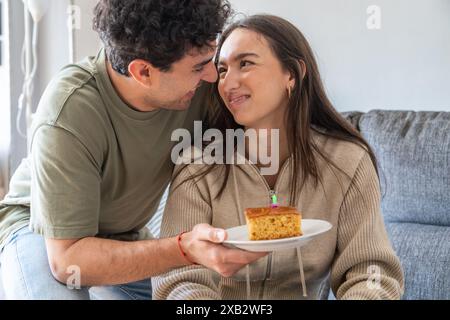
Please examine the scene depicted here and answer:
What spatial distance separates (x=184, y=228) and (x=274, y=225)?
23cm

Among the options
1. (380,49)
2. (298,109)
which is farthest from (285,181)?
(380,49)

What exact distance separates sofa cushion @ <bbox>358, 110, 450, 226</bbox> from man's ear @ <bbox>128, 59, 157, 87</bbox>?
73cm

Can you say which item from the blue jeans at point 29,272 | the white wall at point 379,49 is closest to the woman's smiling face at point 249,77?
the blue jeans at point 29,272

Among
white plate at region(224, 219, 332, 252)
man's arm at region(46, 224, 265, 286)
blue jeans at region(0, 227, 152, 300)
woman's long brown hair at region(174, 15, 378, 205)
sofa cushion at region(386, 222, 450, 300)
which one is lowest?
sofa cushion at region(386, 222, 450, 300)

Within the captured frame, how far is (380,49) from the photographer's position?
7.04 ft

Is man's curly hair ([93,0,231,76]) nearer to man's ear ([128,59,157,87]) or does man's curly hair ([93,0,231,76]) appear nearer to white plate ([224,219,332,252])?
man's ear ([128,59,157,87])

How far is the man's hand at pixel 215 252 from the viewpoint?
1183 mm

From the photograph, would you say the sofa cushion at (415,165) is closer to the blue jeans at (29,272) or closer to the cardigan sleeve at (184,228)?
the cardigan sleeve at (184,228)

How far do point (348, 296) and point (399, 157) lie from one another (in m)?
0.65

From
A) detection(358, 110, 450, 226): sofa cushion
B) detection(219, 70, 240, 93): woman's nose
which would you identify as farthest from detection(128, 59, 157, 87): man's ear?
detection(358, 110, 450, 226): sofa cushion

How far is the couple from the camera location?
4.25ft

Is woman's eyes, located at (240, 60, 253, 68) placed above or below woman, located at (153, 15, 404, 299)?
above

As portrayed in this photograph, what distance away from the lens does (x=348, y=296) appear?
132 cm
